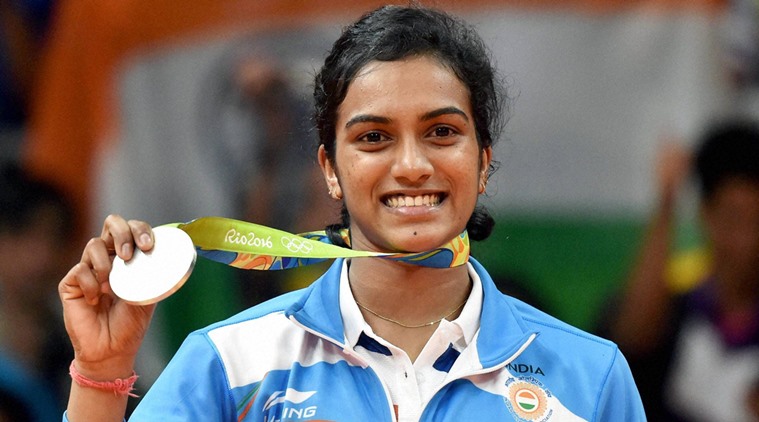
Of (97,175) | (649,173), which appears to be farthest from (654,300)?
A: (97,175)

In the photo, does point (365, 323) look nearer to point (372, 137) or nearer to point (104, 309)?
point (372, 137)

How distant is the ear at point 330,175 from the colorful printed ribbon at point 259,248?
18cm

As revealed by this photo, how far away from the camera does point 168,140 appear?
5.17m

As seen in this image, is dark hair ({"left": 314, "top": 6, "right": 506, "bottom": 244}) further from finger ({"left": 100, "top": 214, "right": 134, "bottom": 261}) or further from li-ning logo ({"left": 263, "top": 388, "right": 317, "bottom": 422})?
finger ({"left": 100, "top": 214, "right": 134, "bottom": 261})

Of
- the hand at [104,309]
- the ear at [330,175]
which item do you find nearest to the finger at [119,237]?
the hand at [104,309]

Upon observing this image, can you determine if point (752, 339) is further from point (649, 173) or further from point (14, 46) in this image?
point (14, 46)

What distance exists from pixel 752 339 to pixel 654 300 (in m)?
0.46

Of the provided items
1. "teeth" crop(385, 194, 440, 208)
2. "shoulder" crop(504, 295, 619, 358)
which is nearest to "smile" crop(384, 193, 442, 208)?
"teeth" crop(385, 194, 440, 208)

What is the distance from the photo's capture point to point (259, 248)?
268 centimetres

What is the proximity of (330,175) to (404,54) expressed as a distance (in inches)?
14.5

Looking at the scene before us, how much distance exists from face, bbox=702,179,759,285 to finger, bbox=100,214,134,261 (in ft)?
10.6

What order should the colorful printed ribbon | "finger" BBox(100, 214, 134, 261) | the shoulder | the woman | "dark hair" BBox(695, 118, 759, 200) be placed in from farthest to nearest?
"dark hair" BBox(695, 118, 759, 200), the shoulder, the colorful printed ribbon, the woman, "finger" BBox(100, 214, 134, 261)

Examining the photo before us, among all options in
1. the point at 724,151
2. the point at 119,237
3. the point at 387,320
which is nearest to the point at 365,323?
the point at 387,320

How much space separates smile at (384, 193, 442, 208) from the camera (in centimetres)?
268
